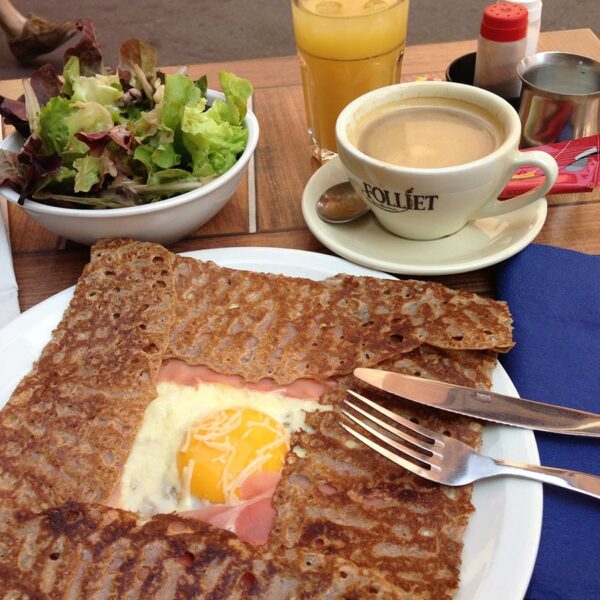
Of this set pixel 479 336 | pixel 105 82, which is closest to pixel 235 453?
pixel 479 336

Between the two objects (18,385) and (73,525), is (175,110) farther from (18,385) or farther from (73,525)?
(73,525)

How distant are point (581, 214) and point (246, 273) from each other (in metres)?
0.99

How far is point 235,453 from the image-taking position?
→ 1316 mm

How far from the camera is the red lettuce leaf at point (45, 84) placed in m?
1.87

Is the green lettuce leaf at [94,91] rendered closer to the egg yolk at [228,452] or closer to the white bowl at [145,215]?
the white bowl at [145,215]

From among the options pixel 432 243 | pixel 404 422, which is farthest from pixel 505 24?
pixel 404 422

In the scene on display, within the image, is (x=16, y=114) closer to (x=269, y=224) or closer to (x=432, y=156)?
(x=269, y=224)

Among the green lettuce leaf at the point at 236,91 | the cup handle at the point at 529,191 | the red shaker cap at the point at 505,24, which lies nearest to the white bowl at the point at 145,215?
the green lettuce leaf at the point at 236,91

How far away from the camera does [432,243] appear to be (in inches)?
68.0

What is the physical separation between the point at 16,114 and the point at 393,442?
4.43 ft

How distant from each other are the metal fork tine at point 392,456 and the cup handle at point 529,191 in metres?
0.73

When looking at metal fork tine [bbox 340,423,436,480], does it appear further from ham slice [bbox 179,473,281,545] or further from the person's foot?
the person's foot

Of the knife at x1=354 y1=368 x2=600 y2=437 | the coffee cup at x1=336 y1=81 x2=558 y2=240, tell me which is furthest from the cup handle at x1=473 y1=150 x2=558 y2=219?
the knife at x1=354 y1=368 x2=600 y2=437

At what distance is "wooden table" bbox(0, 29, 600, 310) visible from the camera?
1.75 metres
